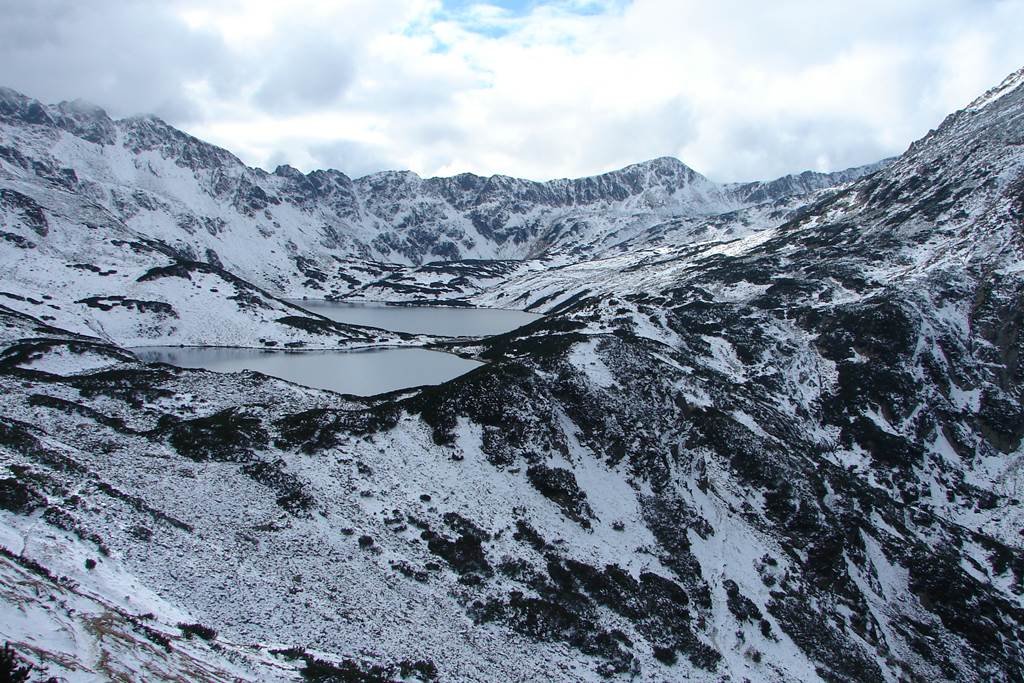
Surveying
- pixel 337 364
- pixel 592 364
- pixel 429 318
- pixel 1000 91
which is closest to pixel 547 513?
pixel 592 364

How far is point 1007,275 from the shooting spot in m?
82.6

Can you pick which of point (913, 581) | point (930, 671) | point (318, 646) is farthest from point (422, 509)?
point (913, 581)

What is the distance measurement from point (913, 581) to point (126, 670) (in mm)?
50624

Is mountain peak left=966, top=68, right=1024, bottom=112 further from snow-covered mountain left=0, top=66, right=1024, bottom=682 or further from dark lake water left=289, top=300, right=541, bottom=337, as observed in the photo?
dark lake water left=289, top=300, right=541, bottom=337

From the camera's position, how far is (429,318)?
16250cm

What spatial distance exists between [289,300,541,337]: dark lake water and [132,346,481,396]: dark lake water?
105 feet

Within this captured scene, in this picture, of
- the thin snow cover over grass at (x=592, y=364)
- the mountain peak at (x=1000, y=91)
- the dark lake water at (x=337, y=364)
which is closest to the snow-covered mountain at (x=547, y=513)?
the thin snow cover over grass at (x=592, y=364)

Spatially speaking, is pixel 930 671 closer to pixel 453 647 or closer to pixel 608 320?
pixel 453 647

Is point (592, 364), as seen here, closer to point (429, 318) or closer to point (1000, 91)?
point (429, 318)

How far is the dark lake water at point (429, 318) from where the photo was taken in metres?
140

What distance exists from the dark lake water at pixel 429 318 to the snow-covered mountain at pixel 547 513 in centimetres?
6294

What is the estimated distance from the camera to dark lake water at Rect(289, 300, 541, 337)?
13975 cm

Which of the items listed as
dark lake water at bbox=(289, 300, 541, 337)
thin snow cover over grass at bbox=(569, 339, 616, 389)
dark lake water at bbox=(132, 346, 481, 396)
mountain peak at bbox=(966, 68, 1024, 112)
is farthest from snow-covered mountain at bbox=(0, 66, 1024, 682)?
mountain peak at bbox=(966, 68, 1024, 112)

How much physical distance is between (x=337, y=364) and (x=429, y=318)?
7184 centimetres
